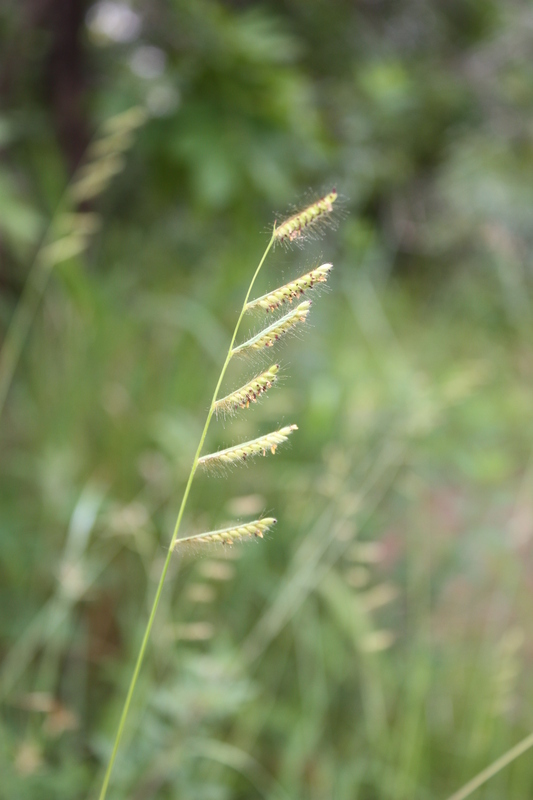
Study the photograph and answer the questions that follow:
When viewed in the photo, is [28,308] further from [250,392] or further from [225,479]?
[250,392]

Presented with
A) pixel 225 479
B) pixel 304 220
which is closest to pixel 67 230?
pixel 225 479

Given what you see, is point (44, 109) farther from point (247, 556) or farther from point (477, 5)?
point (477, 5)

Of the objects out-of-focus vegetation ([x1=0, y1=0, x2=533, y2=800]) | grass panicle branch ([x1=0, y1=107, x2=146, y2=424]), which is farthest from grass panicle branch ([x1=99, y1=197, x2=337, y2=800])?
grass panicle branch ([x1=0, y1=107, x2=146, y2=424])

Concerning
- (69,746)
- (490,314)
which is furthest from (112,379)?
(490,314)

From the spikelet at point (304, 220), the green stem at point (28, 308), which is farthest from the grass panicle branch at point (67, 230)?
the spikelet at point (304, 220)

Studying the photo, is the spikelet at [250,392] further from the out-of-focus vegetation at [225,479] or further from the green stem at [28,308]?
the green stem at [28,308]
